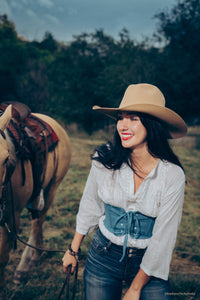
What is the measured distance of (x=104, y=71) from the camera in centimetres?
1469

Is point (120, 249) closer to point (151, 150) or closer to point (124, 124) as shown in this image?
point (151, 150)

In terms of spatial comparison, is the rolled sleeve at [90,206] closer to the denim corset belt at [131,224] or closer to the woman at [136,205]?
the woman at [136,205]

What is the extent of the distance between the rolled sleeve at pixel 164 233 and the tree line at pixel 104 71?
27.0 feet

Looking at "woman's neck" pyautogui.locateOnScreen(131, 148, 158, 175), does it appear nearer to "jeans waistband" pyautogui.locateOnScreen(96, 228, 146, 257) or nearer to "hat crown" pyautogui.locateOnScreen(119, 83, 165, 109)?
"hat crown" pyautogui.locateOnScreen(119, 83, 165, 109)

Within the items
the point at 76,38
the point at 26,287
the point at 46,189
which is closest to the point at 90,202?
the point at 26,287

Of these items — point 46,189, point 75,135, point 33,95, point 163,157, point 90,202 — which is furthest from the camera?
point 75,135

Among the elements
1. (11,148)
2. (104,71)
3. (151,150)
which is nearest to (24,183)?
(11,148)

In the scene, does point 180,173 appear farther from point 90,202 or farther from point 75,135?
point 75,135

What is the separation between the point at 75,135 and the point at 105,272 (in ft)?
53.2

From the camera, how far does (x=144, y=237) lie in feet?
5.26

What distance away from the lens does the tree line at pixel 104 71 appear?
39.0 ft

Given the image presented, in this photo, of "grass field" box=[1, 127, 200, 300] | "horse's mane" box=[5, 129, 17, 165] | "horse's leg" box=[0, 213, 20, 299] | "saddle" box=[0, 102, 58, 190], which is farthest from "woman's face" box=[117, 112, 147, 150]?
"horse's leg" box=[0, 213, 20, 299]

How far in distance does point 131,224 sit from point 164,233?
21 centimetres

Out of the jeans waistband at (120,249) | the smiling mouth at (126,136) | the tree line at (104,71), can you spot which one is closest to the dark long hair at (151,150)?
the smiling mouth at (126,136)
